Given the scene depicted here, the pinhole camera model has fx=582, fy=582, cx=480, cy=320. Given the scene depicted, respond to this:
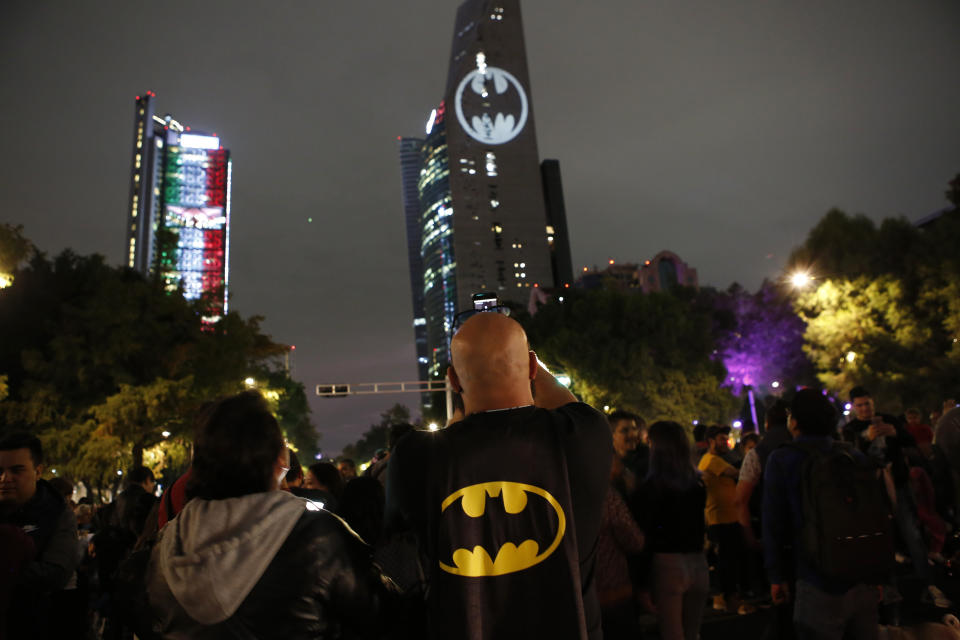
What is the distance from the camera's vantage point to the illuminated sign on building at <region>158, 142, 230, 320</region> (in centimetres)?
11175

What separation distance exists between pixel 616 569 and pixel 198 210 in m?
131

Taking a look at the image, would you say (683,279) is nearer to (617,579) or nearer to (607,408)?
(607,408)

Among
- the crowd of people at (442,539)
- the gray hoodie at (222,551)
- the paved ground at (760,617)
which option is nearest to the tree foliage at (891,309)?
the paved ground at (760,617)

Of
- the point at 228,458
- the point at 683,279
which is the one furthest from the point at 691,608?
the point at 683,279

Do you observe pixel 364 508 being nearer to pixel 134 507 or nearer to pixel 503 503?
pixel 134 507

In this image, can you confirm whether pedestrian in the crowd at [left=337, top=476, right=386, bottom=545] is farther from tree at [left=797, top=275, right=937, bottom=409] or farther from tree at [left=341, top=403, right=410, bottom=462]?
tree at [left=341, top=403, right=410, bottom=462]

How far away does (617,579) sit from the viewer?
3803mm

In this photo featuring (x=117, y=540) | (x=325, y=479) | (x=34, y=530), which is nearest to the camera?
(x=34, y=530)

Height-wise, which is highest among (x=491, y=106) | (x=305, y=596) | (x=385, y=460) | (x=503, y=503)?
(x=491, y=106)

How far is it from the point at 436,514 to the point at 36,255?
103 ft

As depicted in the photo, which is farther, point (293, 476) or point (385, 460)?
point (385, 460)

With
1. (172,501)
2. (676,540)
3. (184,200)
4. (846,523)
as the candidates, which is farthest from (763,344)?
(184,200)

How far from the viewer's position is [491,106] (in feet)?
344

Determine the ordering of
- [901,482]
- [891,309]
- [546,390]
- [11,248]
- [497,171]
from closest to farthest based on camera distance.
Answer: [546,390], [901,482], [11,248], [891,309], [497,171]
